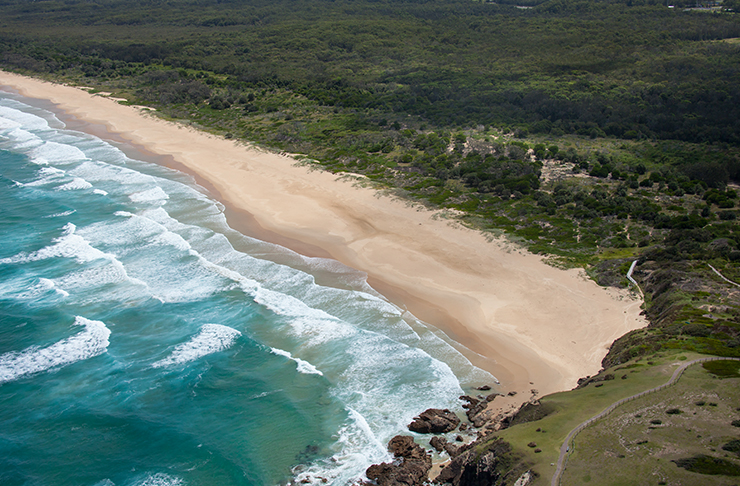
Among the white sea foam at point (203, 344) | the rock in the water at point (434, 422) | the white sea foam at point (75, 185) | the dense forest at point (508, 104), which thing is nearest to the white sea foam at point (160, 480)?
the white sea foam at point (203, 344)

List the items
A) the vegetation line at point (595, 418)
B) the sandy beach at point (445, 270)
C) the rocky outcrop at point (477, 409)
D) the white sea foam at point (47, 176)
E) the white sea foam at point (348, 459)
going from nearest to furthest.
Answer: the vegetation line at point (595, 418), the white sea foam at point (348, 459), the rocky outcrop at point (477, 409), the sandy beach at point (445, 270), the white sea foam at point (47, 176)

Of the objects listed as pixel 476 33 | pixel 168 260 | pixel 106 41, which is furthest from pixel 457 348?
pixel 106 41

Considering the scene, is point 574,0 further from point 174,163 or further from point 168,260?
point 168,260

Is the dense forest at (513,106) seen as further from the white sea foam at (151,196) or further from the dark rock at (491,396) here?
the white sea foam at (151,196)

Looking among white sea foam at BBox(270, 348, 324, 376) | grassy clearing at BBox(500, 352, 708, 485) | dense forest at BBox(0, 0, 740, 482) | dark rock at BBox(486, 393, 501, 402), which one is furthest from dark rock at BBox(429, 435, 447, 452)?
dense forest at BBox(0, 0, 740, 482)

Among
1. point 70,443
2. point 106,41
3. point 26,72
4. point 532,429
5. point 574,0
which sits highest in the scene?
point 574,0

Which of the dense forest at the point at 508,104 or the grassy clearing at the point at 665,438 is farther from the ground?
the dense forest at the point at 508,104

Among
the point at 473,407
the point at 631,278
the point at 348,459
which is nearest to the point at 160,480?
the point at 348,459
